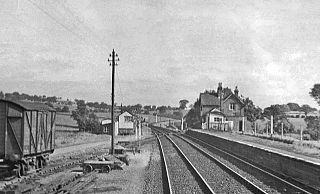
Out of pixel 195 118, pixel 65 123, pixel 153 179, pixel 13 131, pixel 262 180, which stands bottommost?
pixel 153 179

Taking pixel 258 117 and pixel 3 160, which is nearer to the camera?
pixel 3 160

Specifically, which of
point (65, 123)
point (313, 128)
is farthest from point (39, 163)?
point (65, 123)

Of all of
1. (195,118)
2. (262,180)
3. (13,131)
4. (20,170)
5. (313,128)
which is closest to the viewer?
(262,180)

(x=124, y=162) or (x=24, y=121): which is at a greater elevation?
(x=24, y=121)

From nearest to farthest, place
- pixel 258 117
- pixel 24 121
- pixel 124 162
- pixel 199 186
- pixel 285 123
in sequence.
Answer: pixel 199 186 < pixel 24 121 < pixel 124 162 < pixel 285 123 < pixel 258 117

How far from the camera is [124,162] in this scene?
977 inches

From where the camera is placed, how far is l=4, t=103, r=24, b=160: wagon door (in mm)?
18312

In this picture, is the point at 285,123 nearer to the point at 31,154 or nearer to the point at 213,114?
the point at 213,114

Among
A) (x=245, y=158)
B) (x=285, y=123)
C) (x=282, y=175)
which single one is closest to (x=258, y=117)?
(x=285, y=123)

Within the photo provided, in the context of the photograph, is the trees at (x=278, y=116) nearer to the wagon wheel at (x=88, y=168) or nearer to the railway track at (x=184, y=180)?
the railway track at (x=184, y=180)

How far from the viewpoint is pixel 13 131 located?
18422 millimetres

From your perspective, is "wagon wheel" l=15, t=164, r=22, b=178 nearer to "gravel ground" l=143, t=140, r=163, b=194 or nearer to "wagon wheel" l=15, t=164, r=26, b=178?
"wagon wheel" l=15, t=164, r=26, b=178

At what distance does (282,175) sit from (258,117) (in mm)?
68340

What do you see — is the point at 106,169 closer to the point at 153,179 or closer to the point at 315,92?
the point at 153,179
